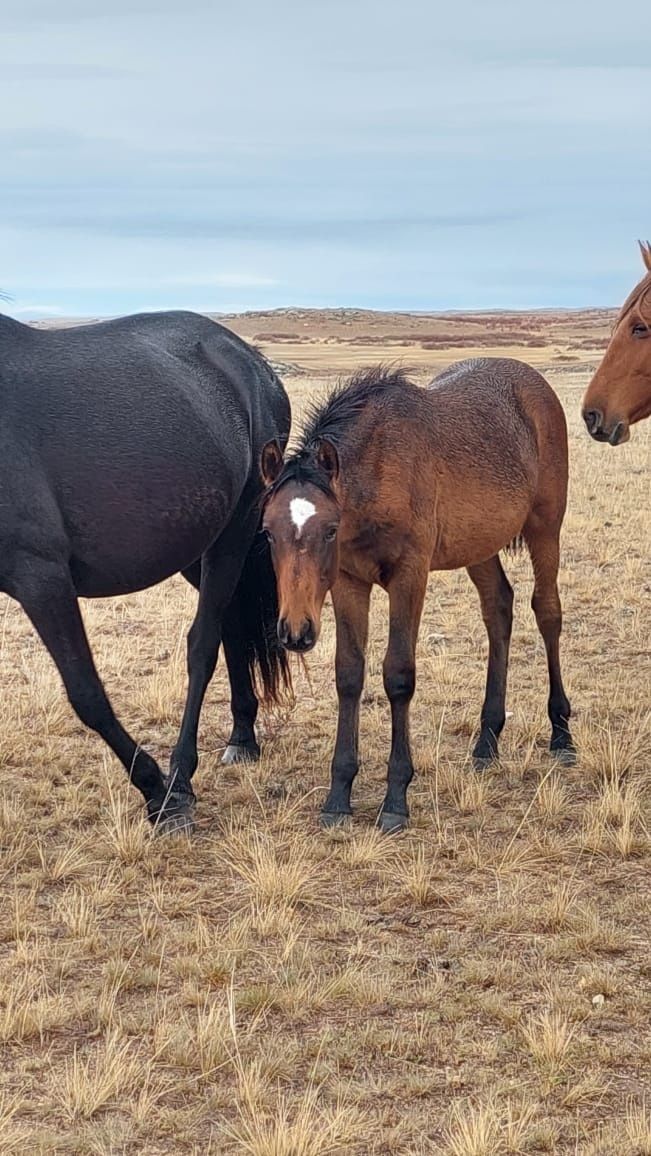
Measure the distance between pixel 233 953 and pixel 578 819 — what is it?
2087 mm

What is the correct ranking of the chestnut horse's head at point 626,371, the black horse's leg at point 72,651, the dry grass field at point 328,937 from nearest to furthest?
the dry grass field at point 328,937 → the black horse's leg at point 72,651 → the chestnut horse's head at point 626,371

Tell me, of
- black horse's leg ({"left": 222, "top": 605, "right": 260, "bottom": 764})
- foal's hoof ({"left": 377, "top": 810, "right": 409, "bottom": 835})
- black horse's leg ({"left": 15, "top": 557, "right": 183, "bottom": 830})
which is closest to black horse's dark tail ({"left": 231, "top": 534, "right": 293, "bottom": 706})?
black horse's leg ({"left": 222, "top": 605, "right": 260, "bottom": 764})

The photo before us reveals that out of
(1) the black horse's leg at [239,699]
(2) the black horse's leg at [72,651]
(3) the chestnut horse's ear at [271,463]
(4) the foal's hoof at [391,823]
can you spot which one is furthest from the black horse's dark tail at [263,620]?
(3) the chestnut horse's ear at [271,463]

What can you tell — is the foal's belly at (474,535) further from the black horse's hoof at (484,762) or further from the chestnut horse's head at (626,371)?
the black horse's hoof at (484,762)

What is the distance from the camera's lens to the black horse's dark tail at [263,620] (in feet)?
22.9

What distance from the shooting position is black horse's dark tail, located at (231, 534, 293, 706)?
275 inches

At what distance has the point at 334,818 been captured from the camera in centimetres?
573

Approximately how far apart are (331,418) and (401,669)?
3.98 feet

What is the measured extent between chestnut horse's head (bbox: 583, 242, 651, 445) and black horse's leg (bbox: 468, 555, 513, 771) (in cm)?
106

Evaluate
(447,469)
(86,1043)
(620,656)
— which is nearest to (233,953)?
(86,1043)

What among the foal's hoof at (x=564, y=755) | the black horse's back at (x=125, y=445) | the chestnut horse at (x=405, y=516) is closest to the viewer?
the chestnut horse at (x=405, y=516)

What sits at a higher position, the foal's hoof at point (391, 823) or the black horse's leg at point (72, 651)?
the black horse's leg at point (72, 651)

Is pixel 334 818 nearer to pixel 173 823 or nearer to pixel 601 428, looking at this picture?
pixel 173 823

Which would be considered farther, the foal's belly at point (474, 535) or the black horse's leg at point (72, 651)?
the foal's belly at point (474, 535)
